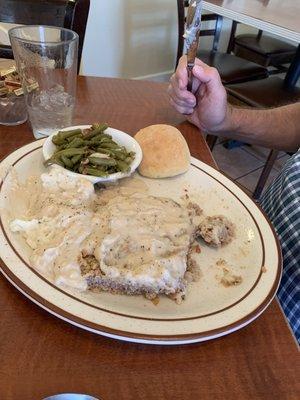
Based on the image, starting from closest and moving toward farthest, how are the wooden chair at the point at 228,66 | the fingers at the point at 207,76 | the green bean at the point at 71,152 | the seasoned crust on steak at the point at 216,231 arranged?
1. the seasoned crust on steak at the point at 216,231
2. the green bean at the point at 71,152
3. the fingers at the point at 207,76
4. the wooden chair at the point at 228,66

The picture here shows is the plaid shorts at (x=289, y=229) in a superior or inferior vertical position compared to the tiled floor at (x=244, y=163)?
superior

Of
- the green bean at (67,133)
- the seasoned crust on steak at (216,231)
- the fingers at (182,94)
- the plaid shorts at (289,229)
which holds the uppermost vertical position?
the fingers at (182,94)

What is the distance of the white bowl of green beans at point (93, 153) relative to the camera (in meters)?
0.84

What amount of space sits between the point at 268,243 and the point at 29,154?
1.84ft

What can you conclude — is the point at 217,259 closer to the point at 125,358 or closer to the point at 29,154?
the point at 125,358

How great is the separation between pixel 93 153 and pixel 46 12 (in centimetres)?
80

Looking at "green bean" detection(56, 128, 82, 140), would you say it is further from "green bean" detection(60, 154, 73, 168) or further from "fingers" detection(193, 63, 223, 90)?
"fingers" detection(193, 63, 223, 90)

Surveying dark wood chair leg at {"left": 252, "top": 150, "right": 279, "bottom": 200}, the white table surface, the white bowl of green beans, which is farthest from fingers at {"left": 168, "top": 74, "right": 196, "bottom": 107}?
the white table surface

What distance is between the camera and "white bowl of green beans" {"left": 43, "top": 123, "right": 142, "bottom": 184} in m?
0.84

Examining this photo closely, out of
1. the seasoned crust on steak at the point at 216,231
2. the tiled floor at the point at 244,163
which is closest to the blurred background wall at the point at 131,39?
the tiled floor at the point at 244,163

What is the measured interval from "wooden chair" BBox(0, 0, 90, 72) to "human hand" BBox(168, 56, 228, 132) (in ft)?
1.69

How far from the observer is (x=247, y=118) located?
1218mm

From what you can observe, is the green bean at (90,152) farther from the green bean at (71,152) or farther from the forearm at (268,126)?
the forearm at (268,126)

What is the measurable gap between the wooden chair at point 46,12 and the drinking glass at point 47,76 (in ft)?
1.15
